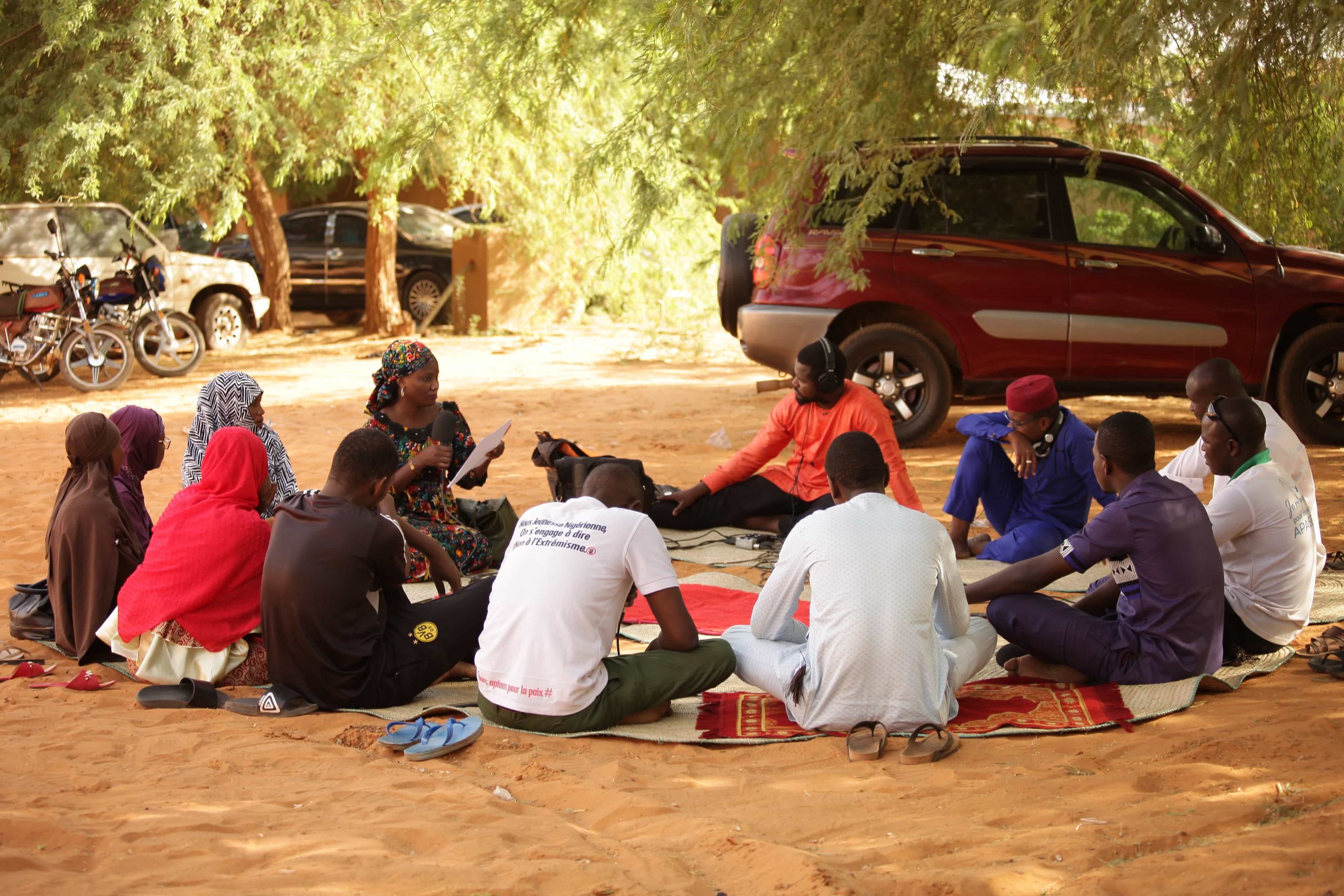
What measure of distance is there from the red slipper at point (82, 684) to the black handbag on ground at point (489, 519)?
2.15 meters

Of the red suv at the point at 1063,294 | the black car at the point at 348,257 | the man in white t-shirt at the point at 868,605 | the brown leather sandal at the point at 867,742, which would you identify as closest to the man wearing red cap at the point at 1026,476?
the man in white t-shirt at the point at 868,605

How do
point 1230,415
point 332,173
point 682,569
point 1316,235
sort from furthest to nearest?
point 332,173
point 1316,235
point 682,569
point 1230,415

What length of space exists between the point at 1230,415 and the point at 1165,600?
2.88 ft

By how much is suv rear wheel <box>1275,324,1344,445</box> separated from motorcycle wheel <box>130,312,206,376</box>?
11.1 m

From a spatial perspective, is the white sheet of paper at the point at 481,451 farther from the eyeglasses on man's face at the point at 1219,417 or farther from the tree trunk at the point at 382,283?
the tree trunk at the point at 382,283

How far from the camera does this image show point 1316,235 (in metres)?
9.19

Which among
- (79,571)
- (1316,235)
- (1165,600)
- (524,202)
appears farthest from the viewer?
(524,202)

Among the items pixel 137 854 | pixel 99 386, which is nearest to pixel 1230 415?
pixel 137 854

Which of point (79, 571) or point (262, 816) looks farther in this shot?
point (79, 571)

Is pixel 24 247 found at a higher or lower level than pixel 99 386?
higher

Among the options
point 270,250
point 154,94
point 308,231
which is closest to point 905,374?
point 154,94

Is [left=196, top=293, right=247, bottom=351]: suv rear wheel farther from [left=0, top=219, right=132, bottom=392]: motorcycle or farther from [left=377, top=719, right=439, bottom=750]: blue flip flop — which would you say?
[left=377, top=719, right=439, bottom=750]: blue flip flop

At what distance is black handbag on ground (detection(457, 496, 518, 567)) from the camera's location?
6742mm

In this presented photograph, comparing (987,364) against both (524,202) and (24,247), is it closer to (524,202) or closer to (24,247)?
(524,202)
